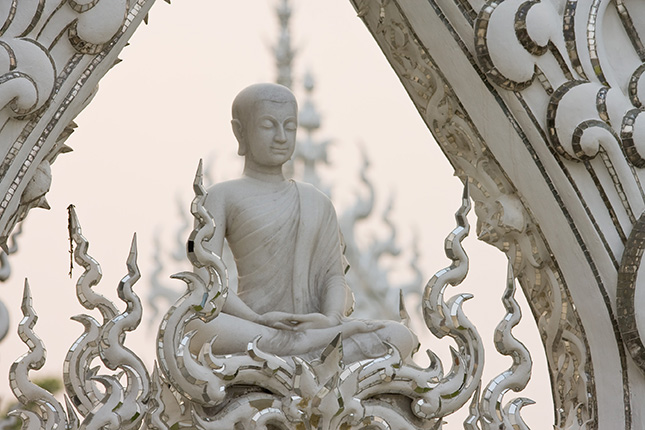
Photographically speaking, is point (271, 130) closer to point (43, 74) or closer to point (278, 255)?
point (278, 255)

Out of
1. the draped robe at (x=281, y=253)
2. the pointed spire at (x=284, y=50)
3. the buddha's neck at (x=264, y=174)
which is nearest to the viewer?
the draped robe at (x=281, y=253)

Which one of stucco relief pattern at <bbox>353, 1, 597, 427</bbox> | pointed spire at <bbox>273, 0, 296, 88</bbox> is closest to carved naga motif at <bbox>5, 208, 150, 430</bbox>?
stucco relief pattern at <bbox>353, 1, 597, 427</bbox>

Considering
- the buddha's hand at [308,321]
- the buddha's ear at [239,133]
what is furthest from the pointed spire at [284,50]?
the buddha's hand at [308,321]

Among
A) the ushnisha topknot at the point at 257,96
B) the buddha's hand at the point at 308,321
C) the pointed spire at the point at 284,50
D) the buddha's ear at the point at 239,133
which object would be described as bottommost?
the buddha's hand at the point at 308,321

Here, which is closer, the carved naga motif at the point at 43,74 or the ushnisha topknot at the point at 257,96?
the carved naga motif at the point at 43,74

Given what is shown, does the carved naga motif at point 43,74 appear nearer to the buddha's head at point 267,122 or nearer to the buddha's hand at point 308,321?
the buddha's head at point 267,122

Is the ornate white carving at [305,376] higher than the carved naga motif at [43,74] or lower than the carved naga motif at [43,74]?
lower

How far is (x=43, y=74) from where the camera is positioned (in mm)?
4656

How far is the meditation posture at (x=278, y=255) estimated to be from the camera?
4715mm

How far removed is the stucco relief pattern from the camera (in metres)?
5.24

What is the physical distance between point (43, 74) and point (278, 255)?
89 centimetres

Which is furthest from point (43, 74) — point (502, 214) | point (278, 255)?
point (502, 214)

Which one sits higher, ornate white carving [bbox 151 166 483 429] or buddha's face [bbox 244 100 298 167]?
buddha's face [bbox 244 100 298 167]

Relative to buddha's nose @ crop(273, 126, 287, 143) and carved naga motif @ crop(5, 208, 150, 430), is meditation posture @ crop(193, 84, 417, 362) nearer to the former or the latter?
buddha's nose @ crop(273, 126, 287, 143)
